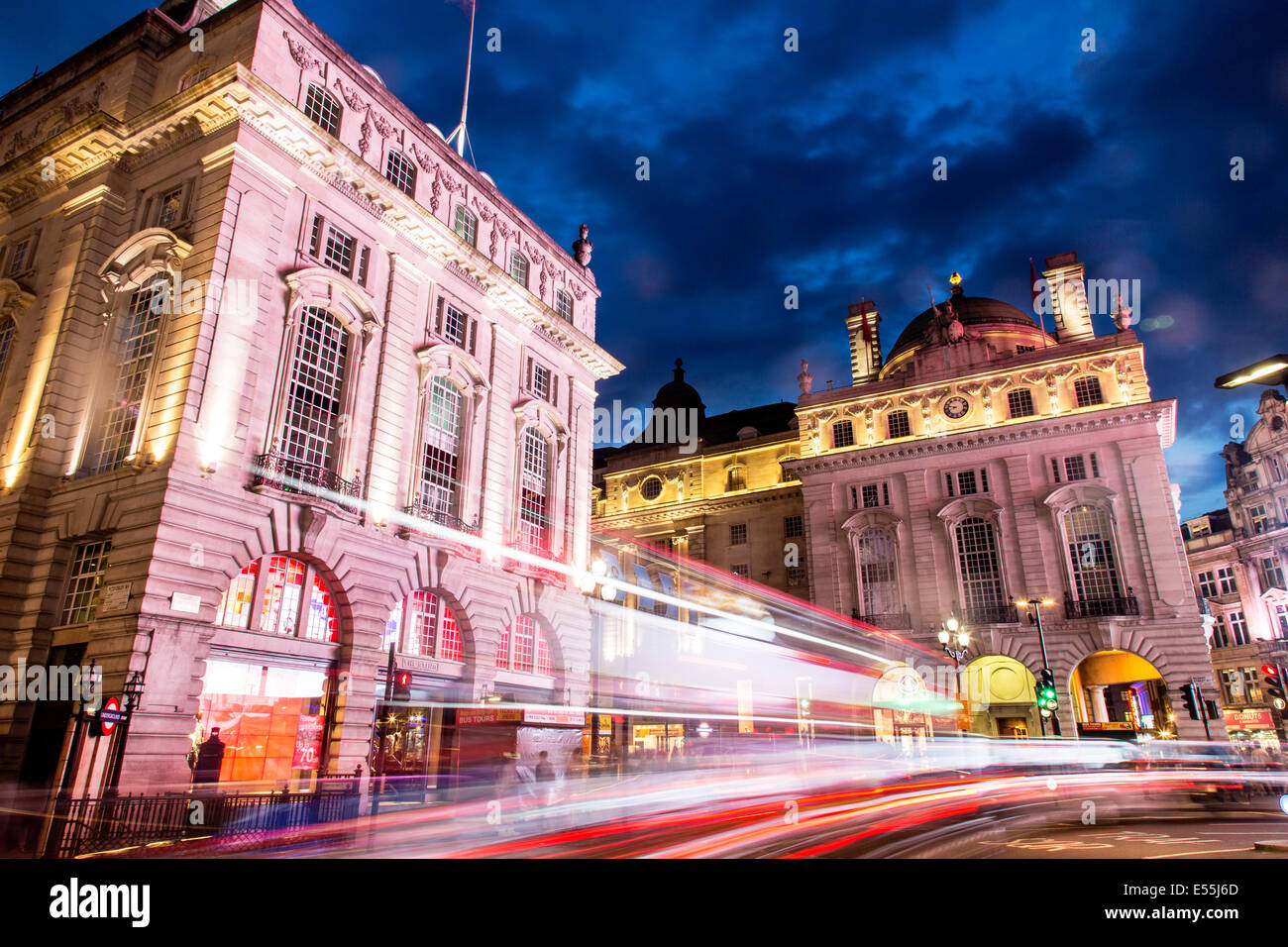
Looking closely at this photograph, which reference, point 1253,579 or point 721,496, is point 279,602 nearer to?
point 721,496

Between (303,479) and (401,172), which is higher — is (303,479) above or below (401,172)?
below

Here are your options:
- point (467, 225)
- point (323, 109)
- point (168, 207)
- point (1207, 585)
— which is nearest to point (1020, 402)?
point (467, 225)

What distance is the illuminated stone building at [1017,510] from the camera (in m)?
41.9

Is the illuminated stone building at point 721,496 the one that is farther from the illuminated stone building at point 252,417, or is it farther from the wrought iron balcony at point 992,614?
the illuminated stone building at point 252,417

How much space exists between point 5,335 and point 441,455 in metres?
16.9

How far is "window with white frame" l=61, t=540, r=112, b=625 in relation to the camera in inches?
821

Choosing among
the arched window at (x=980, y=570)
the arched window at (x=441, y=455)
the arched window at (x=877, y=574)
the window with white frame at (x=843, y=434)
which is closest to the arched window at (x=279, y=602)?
the arched window at (x=441, y=455)

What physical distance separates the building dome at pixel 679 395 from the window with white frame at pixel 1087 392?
112 feet

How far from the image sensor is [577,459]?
121 feet

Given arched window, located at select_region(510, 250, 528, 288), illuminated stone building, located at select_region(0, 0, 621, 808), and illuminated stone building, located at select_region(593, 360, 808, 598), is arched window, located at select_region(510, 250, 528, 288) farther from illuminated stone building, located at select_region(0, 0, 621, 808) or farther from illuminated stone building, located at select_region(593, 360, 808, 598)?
illuminated stone building, located at select_region(593, 360, 808, 598)

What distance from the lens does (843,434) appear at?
172ft

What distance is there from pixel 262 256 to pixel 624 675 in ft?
88.4
